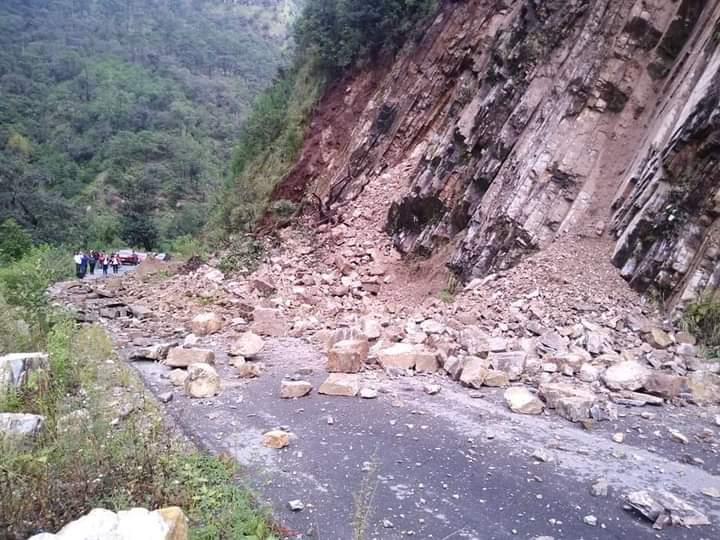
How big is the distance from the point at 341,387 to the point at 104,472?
3138mm

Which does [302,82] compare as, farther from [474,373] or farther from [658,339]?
[658,339]

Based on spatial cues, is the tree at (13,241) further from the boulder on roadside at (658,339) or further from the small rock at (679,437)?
the small rock at (679,437)

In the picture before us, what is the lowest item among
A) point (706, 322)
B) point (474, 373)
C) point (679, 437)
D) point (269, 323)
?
point (269, 323)

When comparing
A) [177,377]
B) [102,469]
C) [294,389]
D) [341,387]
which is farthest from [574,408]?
[177,377]

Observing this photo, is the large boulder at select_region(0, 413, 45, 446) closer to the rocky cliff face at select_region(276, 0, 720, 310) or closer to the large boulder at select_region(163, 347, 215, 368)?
the large boulder at select_region(163, 347, 215, 368)

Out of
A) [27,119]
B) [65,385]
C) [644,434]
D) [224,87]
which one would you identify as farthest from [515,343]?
[224,87]

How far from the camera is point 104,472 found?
3.57 m

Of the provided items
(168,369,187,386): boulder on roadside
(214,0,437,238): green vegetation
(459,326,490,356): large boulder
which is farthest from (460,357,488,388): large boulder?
(214,0,437,238): green vegetation

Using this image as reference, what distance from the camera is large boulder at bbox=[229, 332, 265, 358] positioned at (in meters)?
8.18

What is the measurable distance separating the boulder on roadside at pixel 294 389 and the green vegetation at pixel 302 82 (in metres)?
10.7

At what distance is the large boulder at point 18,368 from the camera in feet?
15.4

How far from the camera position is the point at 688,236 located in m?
7.61

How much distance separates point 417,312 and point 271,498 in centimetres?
603

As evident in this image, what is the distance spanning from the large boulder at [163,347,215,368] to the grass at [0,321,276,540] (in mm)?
2405
